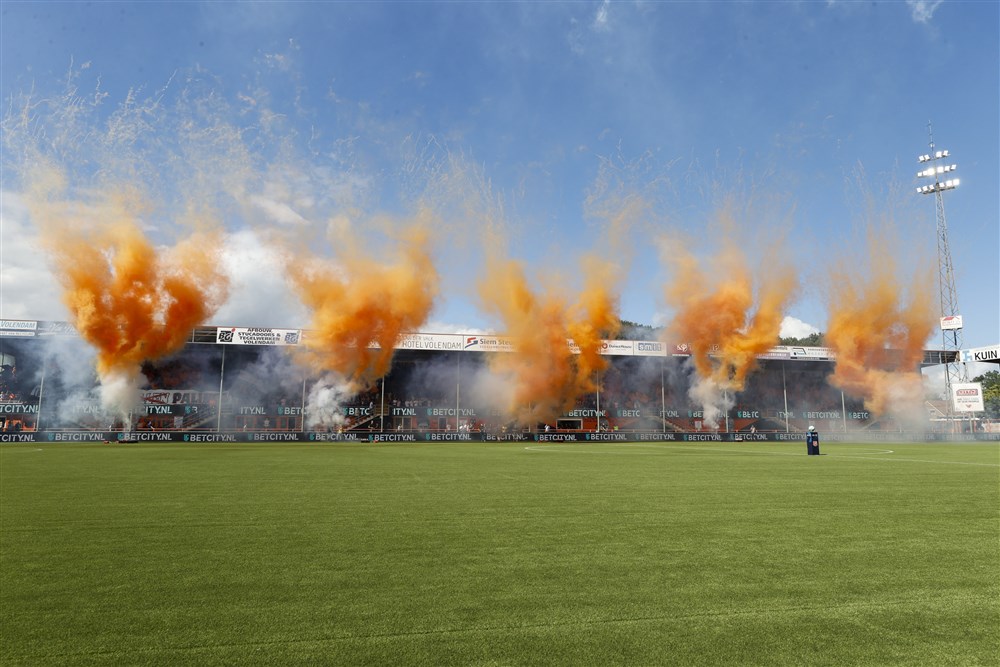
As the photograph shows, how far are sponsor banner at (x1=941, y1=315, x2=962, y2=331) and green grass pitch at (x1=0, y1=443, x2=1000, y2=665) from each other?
4314 centimetres

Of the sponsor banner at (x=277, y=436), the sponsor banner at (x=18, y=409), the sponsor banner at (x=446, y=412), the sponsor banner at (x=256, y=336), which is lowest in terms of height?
the sponsor banner at (x=277, y=436)

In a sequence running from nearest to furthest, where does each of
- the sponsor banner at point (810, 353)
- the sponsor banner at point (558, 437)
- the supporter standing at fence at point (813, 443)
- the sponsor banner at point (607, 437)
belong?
the supporter standing at fence at point (813, 443)
the sponsor banner at point (558, 437)
the sponsor banner at point (607, 437)
the sponsor banner at point (810, 353)

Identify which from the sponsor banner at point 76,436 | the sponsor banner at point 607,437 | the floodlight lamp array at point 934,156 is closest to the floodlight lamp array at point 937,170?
the floodlight lamp array at point 934,156

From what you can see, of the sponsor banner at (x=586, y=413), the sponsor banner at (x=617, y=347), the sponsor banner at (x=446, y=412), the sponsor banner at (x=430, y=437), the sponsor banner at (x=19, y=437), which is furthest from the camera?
the sponsor banner at (x=586, y=413)

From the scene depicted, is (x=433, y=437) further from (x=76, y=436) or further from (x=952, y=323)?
(x=952, y=323)

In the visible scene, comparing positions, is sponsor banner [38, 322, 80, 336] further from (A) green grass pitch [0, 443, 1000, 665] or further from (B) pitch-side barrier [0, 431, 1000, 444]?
(A) green grass pitch [0, 443, 1000, 665]

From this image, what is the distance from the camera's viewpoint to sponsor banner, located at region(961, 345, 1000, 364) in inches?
1720

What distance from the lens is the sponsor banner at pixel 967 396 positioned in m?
42.0

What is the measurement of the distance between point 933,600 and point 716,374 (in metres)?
44.9

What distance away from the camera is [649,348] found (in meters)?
45.8

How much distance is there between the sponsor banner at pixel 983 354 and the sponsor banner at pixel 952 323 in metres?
1.98

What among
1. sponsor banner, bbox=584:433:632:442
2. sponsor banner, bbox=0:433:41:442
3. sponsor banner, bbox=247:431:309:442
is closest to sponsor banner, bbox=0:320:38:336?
sponsor banner, bbox=0:433:41:442

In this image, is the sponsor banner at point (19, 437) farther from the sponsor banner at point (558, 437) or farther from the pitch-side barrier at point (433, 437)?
the sponsor banner at point (558, 437)

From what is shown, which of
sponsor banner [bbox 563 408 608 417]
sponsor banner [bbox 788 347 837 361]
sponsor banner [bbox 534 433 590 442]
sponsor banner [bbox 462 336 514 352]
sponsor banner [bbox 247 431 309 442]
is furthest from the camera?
sponsor banner [bbox 563 408 608 417]
